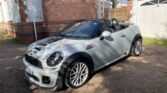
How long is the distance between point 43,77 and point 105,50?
1.89 metres

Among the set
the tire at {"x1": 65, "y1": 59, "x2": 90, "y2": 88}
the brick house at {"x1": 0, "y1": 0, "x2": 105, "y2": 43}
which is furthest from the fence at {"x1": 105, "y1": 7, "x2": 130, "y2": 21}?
the tire at {"x1": 65, "y1": 59, "x2": 90, "y2": 88}

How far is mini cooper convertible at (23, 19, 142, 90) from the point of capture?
405cm

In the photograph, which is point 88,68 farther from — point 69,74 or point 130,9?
point 130,9

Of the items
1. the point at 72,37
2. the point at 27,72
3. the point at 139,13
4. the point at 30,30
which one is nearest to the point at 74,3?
the point at 30,30

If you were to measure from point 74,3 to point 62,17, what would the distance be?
1269 mm

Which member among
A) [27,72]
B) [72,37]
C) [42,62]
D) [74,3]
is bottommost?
[27,72]

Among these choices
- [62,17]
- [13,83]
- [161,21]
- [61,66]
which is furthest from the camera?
[62,17]

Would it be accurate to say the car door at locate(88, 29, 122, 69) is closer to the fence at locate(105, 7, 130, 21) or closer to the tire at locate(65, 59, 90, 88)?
the tire at locate(65, 59, 90, 88)

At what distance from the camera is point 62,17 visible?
11.8 metres

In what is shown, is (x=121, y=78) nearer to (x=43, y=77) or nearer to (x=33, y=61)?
(x=43, y=77)

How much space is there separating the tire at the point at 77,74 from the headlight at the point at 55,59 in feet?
0.97

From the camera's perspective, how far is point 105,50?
202 inches

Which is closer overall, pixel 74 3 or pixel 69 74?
pixel 69 74

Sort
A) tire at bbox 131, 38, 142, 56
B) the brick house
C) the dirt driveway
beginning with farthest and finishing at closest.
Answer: the brick house < tire at bbox 131, 38, 142, 56 < the dirt driveway
